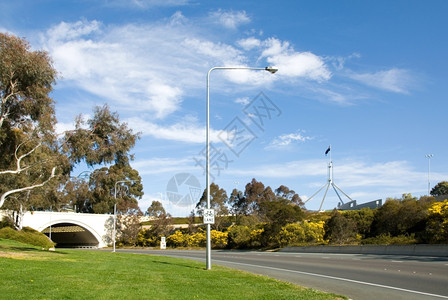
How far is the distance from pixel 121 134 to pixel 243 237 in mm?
→ 34410

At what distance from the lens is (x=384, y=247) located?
1253 inches

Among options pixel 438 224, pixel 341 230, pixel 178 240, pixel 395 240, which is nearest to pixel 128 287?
pixel 438 224

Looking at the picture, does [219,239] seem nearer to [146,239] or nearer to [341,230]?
[146,239]

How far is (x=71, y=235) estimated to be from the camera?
9512 cm

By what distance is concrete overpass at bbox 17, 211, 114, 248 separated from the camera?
234 ft

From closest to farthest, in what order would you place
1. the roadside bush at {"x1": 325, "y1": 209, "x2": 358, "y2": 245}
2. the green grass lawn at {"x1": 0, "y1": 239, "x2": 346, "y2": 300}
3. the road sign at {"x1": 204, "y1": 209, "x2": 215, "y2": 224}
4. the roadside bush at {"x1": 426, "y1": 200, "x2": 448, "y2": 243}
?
the green grass lawn at {"x1": 0, "y1": 239, "x2": 346, "y2": 300}
the road sign at {"x1": 204, "y1": 209, "x2": 215, "y2": 224}
the roadside bush at {"x1": 426, "y1": 200, "x2": 448, "y2": 243}
the roadside bush at {"x1": 325, "y1": 209, "x2": 358, "y2": 245}

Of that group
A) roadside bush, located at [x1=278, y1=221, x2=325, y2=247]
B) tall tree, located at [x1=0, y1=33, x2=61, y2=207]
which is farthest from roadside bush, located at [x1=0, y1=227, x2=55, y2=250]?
roadside bush, located at [x1=278, y1=221, x2=325, y2=247]

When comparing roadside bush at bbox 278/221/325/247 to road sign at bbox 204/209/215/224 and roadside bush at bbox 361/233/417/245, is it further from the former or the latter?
road sign at bbox 204/209/215/224

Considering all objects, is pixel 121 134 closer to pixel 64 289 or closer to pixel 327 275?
pixel 327 275

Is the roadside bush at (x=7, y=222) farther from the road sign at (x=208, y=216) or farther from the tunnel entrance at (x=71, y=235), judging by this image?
the road sign at (x=208, y=216)

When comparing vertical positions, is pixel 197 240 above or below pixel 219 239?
below

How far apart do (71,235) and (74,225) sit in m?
10.4

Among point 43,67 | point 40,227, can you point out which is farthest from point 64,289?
point 40,227

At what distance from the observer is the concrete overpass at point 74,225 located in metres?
71.2
